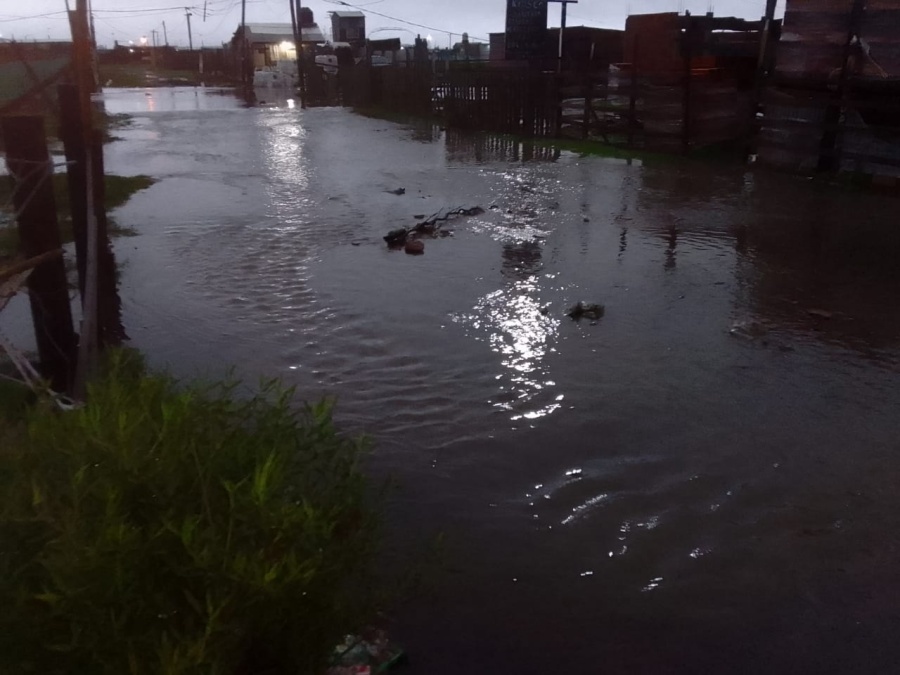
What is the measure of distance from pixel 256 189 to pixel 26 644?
39.4ft

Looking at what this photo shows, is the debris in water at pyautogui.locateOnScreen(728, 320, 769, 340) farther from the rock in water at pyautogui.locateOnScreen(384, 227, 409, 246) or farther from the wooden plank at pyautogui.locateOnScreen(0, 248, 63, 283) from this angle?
the wooden plank at pyautogui.locateOnScreen(0, 248, 63, 283)

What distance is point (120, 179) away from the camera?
45.2 ft

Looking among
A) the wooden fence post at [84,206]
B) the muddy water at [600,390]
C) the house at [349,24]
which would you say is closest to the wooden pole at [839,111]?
the muddy water at [600,390]

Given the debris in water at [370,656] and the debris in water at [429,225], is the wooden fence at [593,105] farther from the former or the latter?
the debris in water at [370,656]

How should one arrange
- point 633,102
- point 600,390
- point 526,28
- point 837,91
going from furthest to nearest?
1. point 526,28
2. point 633,102
3. point 837,91
4. point 600,390

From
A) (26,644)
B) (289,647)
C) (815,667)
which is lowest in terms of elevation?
(815,667)

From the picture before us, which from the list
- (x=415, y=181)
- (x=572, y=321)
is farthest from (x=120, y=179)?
(x=572, y=321)

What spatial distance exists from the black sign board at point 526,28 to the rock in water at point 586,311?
60.5ft

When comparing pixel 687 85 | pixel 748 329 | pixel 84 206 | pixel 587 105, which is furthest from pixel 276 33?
pixel 748 329

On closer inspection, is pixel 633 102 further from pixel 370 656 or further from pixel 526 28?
pixel 370 656

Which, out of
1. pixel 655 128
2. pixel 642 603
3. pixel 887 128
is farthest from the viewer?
pixel 655 128

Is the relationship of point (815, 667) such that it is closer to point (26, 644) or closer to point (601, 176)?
point (26, 644)

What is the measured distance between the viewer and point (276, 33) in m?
63.2

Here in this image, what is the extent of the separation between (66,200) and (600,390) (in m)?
8.77
